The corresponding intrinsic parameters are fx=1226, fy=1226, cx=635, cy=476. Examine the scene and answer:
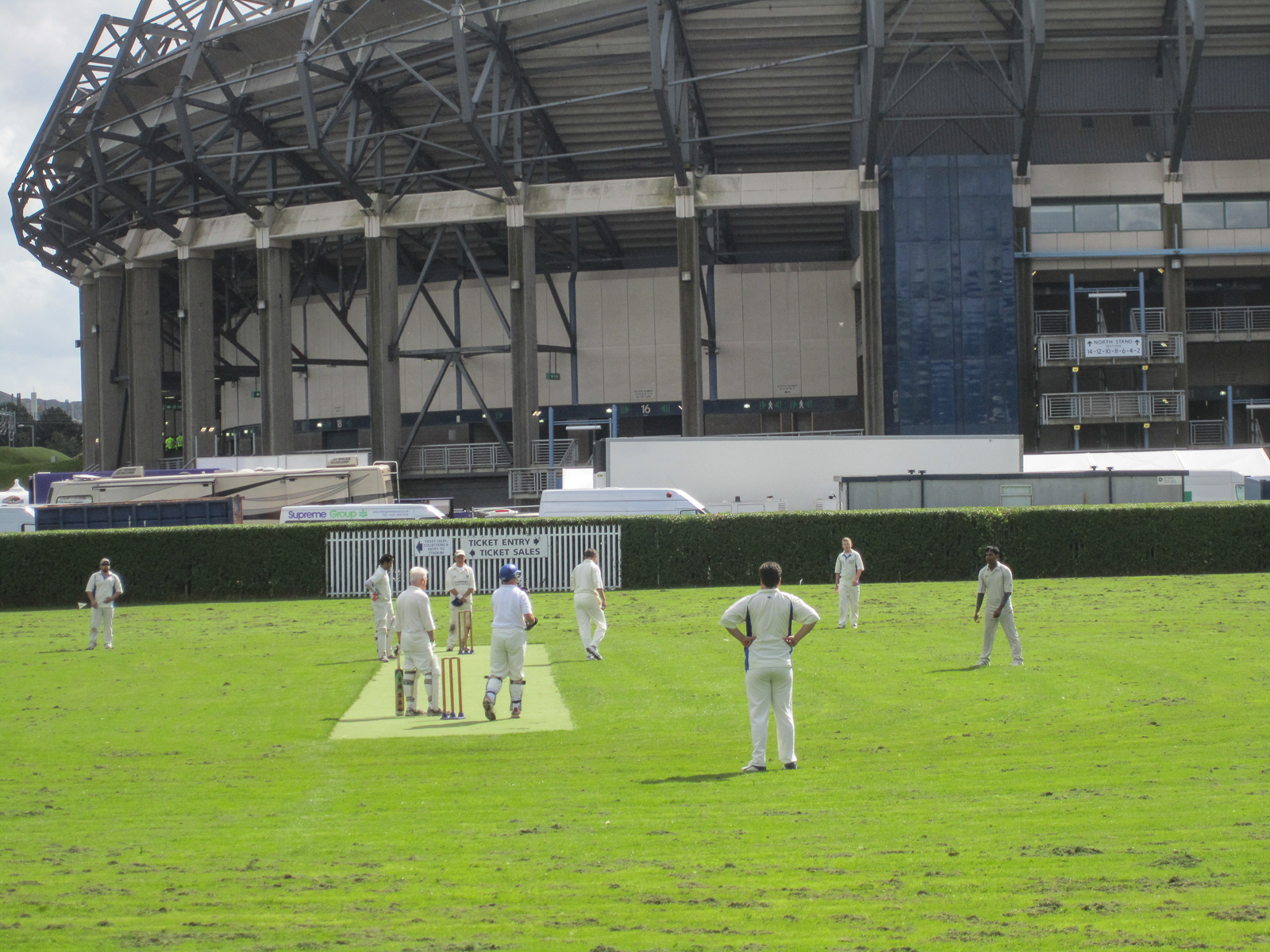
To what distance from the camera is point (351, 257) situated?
61.2 meters

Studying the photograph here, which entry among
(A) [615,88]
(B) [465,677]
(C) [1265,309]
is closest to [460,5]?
(A) [615,88]

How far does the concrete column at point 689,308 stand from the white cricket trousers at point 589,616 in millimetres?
27828

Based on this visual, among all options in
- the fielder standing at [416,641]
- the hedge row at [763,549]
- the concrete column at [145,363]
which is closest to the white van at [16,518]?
the hedge row at [763,549]

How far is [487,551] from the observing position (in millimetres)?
30266

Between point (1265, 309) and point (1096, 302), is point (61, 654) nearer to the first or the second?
point (1096, 302)

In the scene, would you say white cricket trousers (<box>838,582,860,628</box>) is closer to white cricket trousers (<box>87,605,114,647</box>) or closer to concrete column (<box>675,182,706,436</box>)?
white cricket trousers (<box>87,605,114,647</box>)

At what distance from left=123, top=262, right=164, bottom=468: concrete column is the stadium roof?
4248mm

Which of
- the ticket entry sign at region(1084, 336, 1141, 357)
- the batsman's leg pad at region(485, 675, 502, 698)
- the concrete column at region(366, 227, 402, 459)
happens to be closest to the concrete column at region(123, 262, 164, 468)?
the concrete column at region(366, 227, 402, 459)

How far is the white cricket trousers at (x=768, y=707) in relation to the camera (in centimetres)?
1009

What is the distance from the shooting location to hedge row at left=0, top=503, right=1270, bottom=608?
29.5 m

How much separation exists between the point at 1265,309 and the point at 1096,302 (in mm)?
7037

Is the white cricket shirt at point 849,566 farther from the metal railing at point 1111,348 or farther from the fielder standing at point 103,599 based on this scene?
the metal railing at point 1111,348

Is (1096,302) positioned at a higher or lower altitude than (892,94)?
lower

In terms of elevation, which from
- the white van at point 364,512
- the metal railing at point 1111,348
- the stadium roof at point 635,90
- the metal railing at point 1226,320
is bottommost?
the white van at point 364,512
